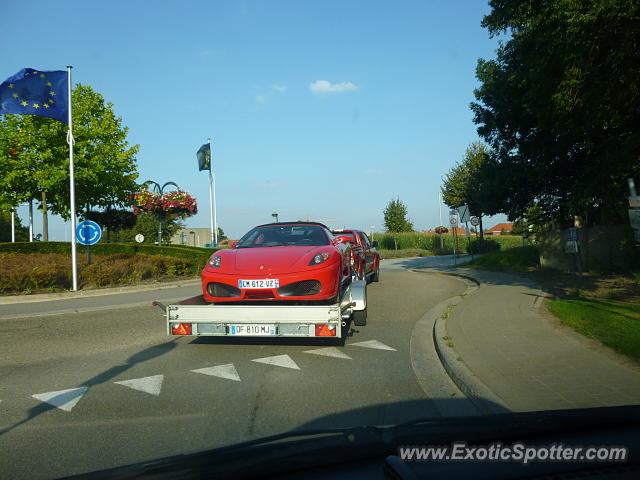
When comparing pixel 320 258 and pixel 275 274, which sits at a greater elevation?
pixel 320 258

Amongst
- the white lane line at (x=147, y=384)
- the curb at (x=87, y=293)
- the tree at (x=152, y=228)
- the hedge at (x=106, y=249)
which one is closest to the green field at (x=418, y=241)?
the tree at (x=152, y=228)

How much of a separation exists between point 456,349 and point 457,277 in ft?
40.3

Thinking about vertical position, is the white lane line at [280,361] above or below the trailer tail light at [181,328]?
below

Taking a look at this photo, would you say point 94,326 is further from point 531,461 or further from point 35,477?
point 531,461

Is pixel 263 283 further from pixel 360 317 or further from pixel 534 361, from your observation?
pixel 534 361

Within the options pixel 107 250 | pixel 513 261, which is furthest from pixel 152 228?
pixel 513 261

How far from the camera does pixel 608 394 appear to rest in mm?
4145

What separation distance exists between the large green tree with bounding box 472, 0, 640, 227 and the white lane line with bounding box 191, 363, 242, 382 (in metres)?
6.94

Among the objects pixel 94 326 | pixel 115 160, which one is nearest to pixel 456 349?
pixel 94 326

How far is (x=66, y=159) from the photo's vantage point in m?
25.2

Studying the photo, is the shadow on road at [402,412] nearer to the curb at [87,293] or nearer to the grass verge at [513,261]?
the curb at [87,293]

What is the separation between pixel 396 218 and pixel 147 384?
52.1 meters

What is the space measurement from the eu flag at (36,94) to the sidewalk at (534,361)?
13578mm

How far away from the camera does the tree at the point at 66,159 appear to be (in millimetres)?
24484
